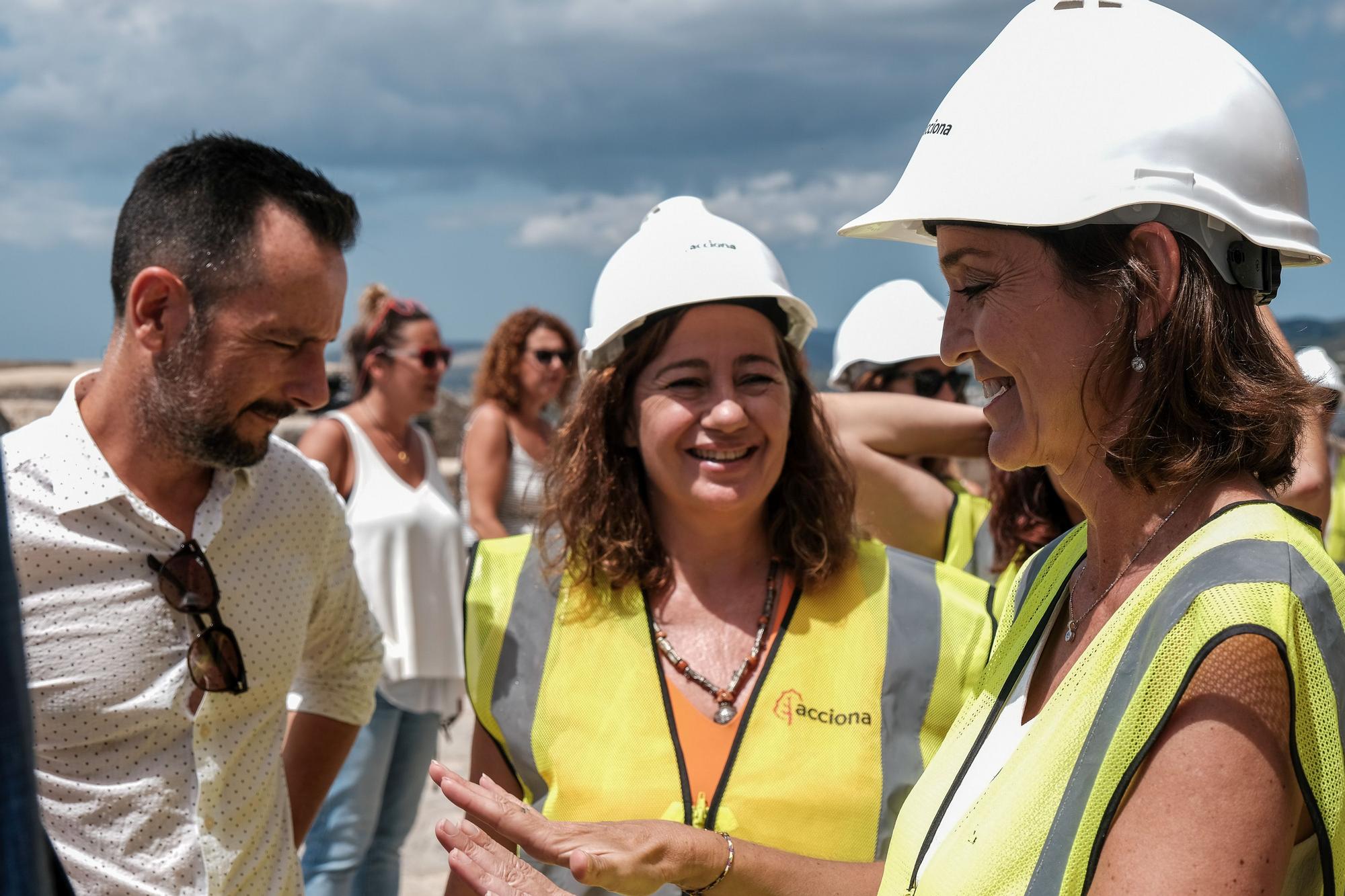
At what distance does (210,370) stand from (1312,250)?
186 centimetres

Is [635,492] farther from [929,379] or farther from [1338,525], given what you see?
[1338,525]

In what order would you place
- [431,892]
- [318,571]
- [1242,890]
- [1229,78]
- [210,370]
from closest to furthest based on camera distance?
[1242,890], [1229,78], [210,370], [318,571], [431,892]

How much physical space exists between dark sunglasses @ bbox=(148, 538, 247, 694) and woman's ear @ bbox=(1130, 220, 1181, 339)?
5.61 feet

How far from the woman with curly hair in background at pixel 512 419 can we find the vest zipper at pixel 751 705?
A: 9.02 feet

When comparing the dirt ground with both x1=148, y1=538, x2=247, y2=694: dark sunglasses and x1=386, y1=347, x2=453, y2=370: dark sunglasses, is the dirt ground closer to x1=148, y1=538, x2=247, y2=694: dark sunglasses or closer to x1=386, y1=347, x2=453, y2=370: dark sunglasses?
x1=386, y1=347, x2=453, y2=370: dark sunglasses

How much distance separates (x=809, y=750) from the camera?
7.07 ft

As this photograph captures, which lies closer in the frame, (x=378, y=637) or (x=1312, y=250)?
(x=1312, y=250)

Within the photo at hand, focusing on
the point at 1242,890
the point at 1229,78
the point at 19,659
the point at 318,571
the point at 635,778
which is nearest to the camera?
the point at 19,659

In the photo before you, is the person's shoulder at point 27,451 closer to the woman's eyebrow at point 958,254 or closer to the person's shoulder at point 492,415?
the woman's eyebrow at point 958,254

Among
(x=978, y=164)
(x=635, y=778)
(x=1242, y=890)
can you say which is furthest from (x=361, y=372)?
(x=1242, y=890)

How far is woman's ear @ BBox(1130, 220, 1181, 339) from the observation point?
1320 millimetres

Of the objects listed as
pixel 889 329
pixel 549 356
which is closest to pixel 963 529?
pixel 889 329

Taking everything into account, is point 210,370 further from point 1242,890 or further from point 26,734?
point 1242,890

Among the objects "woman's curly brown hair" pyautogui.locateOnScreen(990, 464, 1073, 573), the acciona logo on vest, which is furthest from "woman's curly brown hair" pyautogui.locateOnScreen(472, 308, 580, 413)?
the acciona logo on vest
